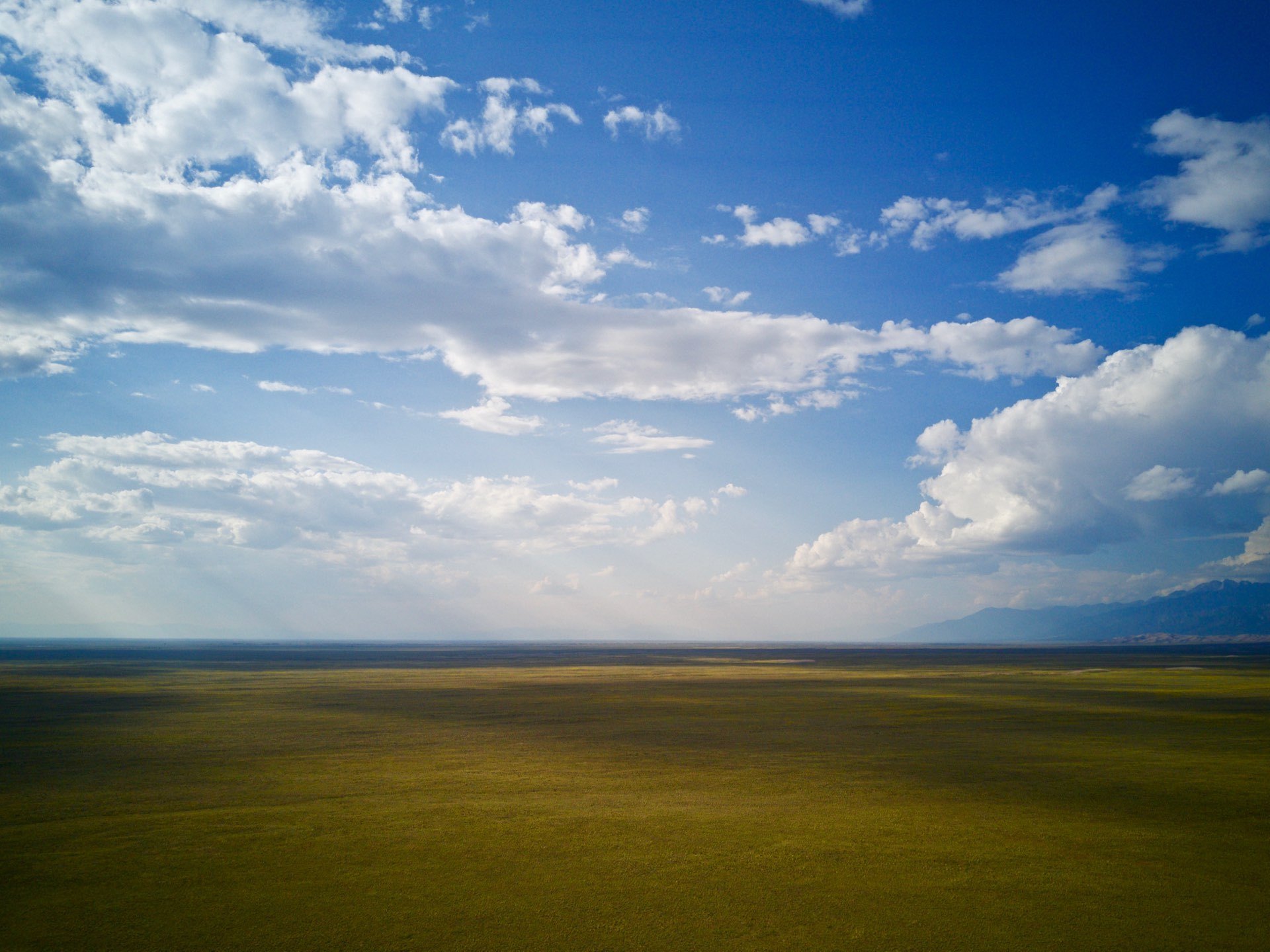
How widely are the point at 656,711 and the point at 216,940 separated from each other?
32.4 metres

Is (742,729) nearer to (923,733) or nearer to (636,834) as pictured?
(923,733)

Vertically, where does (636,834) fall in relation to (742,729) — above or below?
above

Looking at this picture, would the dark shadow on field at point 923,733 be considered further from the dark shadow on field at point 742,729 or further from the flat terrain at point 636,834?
the flat terrain at point 636,834

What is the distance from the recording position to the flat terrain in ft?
36.6

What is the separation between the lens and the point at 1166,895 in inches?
489

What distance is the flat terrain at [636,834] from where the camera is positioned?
11164 millimetres

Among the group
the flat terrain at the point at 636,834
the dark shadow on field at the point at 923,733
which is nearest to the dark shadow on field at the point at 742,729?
the dark shadow on field at the point at 923,733

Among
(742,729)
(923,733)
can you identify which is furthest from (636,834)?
(923,733)

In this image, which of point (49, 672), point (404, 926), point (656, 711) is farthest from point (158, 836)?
point (49, 672)

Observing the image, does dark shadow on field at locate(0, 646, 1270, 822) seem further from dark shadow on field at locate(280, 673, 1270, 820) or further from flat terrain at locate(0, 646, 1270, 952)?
flat terrain at locate(0, 646, 1270, 952)

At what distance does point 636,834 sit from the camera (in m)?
15.9

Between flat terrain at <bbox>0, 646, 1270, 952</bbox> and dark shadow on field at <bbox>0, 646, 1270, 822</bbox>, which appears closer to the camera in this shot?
flat terrain at <bbox>0, 646, 1270, 952</bbox>

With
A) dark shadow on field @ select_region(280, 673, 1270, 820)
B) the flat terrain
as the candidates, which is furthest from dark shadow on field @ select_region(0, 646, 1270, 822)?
the flat terrain

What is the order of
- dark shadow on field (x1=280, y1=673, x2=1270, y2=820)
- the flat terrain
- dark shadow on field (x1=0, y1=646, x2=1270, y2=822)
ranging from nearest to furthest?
the flat terrain < dark shadow on field (x1=280, y1=673, x2=1270, y2=820) < dark shadow on field (x1=0, y1=646, x2=1270, y2=822)
